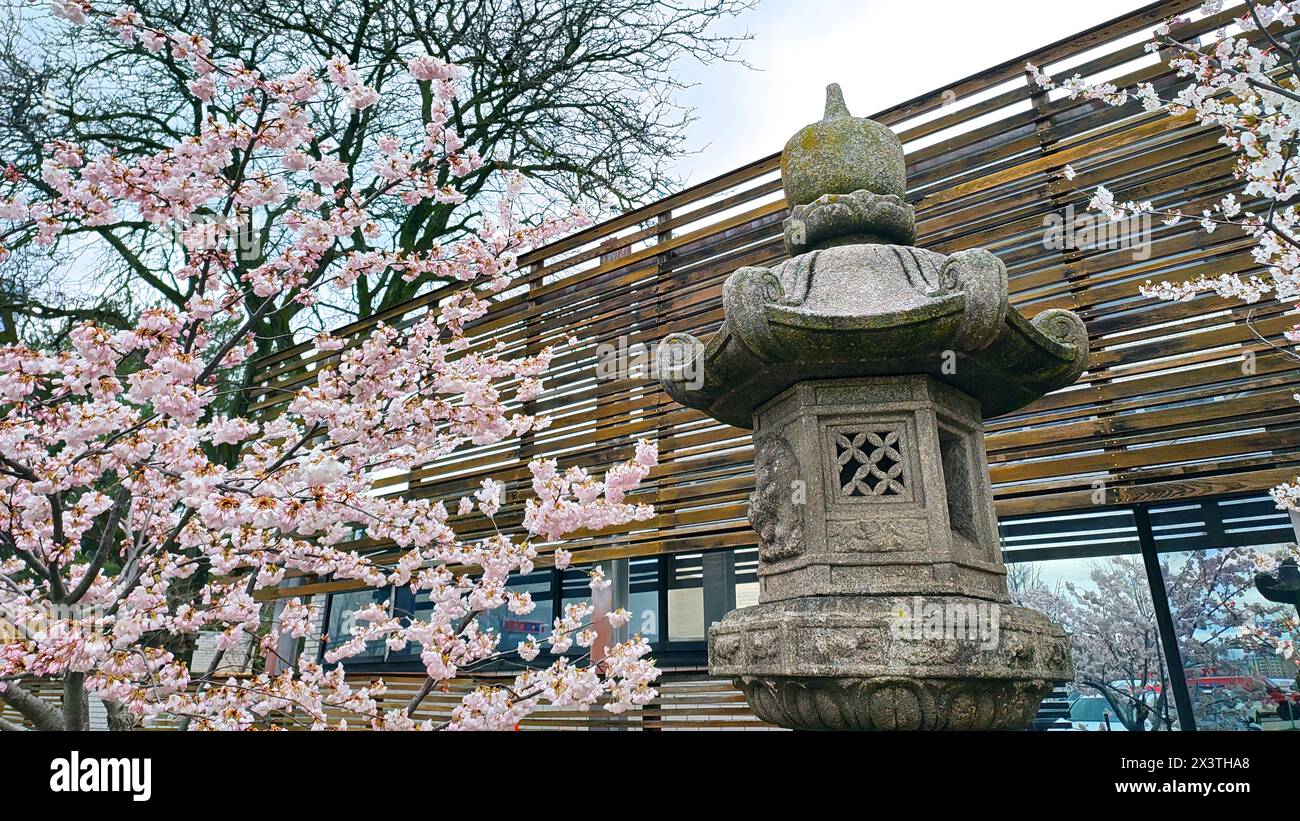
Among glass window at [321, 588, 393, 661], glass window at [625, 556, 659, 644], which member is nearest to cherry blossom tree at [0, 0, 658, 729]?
glass window at [625, 556, 659, 644]

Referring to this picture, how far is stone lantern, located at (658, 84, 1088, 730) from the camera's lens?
2055mm

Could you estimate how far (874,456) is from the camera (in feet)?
7.95

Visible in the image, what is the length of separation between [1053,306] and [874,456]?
2797 mm

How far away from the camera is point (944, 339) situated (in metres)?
2.23

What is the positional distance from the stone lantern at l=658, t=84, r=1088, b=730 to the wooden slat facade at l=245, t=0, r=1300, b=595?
1.81m

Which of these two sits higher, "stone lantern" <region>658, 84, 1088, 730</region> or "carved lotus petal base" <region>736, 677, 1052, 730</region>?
"stone lantern" <region>658, 84, 1088, 730</region>

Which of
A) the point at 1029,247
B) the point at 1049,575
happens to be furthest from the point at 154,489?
the point at 1029,247

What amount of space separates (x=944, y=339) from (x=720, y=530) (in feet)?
10.7

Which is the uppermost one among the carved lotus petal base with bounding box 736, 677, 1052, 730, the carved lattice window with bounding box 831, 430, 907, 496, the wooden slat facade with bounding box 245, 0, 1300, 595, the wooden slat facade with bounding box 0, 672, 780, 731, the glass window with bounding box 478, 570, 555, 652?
the wooden slat facade with bounding box 245, 0, 1300, 595

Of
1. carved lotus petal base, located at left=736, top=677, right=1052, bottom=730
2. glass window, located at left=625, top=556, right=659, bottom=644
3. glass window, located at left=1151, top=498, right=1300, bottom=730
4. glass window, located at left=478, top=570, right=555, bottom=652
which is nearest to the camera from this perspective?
carved lotus petal base, located at left=736, top=677, right=1052, bottom=730

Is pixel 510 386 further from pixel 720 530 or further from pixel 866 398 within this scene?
pixel 866 398

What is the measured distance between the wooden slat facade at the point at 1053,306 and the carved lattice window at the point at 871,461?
230cm

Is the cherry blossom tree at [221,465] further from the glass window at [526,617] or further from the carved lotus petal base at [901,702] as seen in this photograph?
the carved lotus petal base at [901,702]

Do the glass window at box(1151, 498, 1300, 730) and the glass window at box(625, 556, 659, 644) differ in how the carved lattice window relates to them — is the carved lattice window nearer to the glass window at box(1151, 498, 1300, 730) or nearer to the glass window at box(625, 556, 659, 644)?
the glass window at box(1151, 498, 1300, 730)
